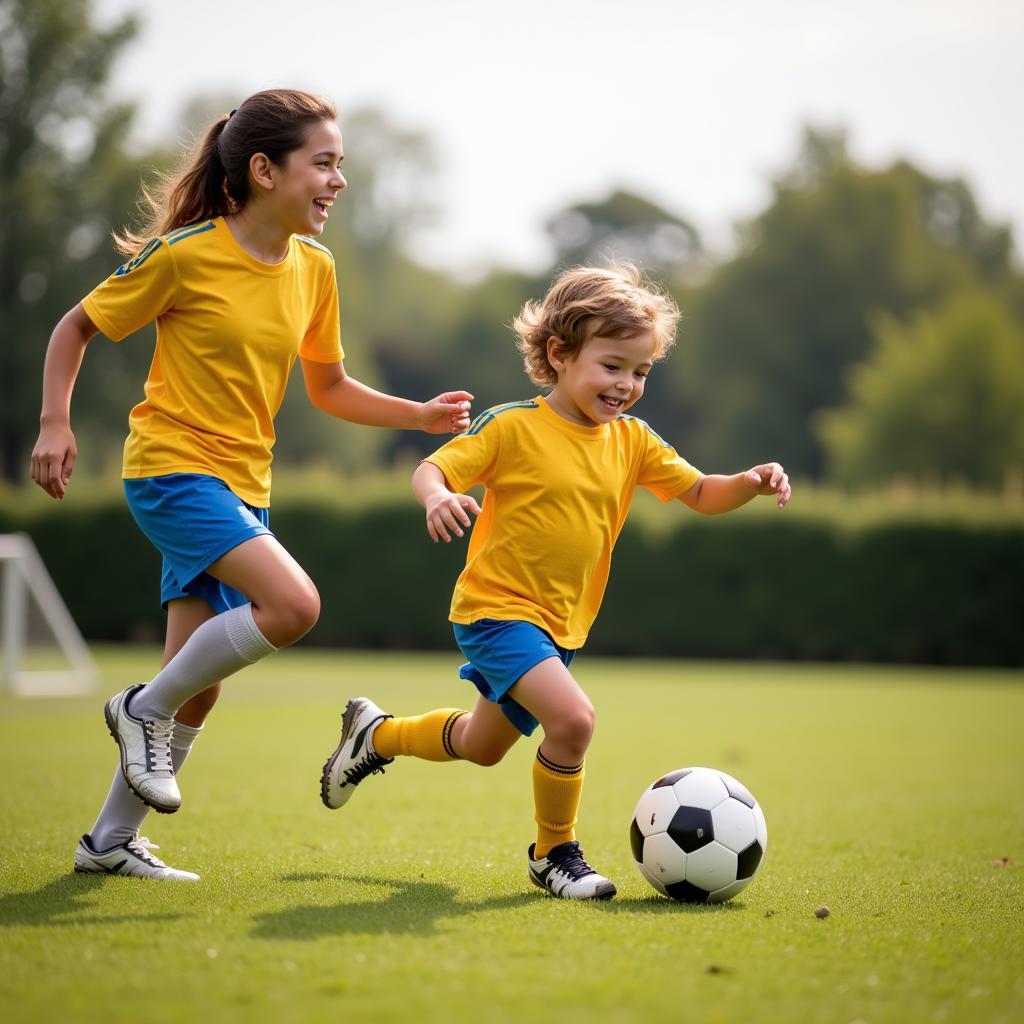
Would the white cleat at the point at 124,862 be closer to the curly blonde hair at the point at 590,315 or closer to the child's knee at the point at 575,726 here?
the child's knee at the point at 575,726

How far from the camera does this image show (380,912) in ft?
13.0

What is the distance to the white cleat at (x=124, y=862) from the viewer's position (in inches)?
177

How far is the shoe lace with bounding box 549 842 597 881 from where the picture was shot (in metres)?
4.39

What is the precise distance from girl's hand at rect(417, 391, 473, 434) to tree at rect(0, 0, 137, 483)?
3062cm

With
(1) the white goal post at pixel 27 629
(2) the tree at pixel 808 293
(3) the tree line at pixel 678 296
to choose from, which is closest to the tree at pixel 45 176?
(3) the tree line at pixel 678 296

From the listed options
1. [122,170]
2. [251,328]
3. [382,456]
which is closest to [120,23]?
[122,170]

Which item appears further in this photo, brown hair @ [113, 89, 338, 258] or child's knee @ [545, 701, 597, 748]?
brown hair @ [113, 89, 338, 258]

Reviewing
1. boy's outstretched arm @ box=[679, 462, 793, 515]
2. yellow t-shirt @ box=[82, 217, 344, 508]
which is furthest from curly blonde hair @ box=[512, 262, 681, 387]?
yellow t-shirt @ box=[82, 217, 344, 508]

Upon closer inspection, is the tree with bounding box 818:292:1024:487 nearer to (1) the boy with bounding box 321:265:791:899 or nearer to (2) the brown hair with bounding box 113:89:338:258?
(1) the boy with bounding box 321:265:791:899

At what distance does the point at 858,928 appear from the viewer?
3945 mm

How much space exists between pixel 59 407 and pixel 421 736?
1.78 meters

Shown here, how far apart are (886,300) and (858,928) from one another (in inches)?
1966

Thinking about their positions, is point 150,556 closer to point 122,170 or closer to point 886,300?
point 122,170

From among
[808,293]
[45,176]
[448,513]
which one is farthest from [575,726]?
[808,293]
